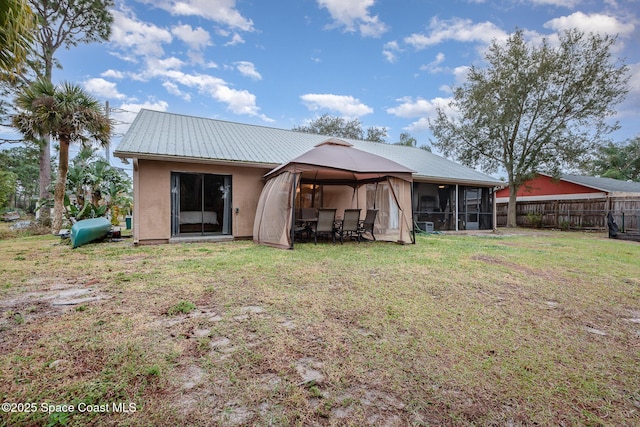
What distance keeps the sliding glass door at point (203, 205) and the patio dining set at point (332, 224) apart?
8.09ft

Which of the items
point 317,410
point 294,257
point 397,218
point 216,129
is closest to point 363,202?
point 397,218

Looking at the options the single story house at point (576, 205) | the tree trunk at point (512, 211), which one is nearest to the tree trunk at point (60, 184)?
the tree trunk at point (512, 211)

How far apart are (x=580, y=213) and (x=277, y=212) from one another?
16.3 m

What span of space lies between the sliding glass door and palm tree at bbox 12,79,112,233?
3925 millimetres

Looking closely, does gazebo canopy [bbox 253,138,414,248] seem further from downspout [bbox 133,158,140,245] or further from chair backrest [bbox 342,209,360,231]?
downspout [bbox 133,158,140,245]

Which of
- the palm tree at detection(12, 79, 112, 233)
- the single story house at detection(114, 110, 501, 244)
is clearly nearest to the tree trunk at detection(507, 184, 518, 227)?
the single story house at detection(114, 110, 501, 244)

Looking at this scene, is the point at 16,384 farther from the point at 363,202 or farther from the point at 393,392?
the point at 363,202

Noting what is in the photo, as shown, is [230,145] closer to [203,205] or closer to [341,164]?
[203,205]

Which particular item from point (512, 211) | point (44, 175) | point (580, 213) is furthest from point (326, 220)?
point (580, 213)

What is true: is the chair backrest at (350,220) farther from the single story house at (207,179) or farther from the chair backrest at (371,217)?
the single story house at (207,179)

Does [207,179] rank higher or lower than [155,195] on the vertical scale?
higher

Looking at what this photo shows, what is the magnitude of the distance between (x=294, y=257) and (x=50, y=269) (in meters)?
→ 4.32

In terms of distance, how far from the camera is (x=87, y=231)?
25.2ft

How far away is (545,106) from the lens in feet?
51.2
